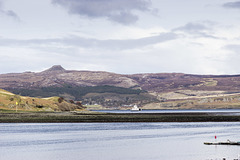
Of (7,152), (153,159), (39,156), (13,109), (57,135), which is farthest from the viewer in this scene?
(13,109)

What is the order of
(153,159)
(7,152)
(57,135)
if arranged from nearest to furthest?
(153,159)
(7,152)
(57,135)

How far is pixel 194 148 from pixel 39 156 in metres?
21.5

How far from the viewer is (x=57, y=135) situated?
88625 mm

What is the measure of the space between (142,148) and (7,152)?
1898 centimetres

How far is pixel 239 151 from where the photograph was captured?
57.4 metres

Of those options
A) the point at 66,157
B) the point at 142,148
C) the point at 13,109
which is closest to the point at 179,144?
the point at 142,148

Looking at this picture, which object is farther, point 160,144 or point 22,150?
point 160,144

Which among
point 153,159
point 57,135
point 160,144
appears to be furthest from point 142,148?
point 57,135

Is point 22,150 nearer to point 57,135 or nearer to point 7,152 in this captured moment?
point 7,152

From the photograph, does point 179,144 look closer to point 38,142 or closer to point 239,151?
point 239,151

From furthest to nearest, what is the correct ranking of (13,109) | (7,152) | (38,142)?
(13,109) < (38,142) < (7,152)

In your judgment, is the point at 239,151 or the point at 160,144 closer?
the point at 239,151

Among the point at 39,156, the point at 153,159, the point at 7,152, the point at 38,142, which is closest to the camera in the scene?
the point at 153,159

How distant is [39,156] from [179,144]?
22420 mm
